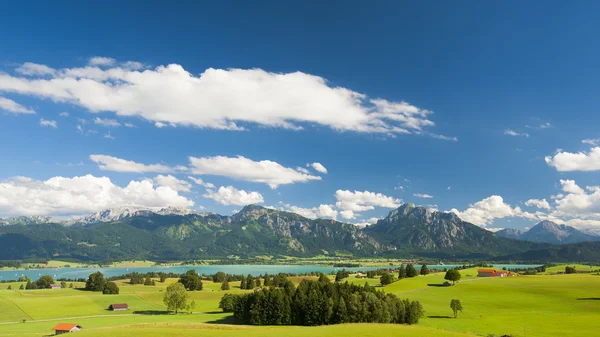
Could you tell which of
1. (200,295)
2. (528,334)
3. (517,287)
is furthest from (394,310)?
(200,295)

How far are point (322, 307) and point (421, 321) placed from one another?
23232 millimetres

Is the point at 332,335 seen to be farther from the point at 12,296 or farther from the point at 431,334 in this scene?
the point at 12,296

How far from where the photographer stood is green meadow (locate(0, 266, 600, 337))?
6644 centimetres

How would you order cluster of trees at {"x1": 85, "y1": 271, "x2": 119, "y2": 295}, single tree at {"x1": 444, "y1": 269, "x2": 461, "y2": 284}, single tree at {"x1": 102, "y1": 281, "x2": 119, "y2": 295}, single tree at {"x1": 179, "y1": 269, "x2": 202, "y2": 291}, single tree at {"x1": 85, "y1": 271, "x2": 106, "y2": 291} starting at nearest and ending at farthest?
single tree at {"x1": 444, "y1": 269, "x2": 461, "y2": 284}
single tree at {"x1": 102, "y1": 281, "x2": 119, "y2": 295}
cluster of trees at {"x1": 85, "y1": 271, "x2": 119, "y2": 295}
single tree at {"x1": 179, "y1": 269, "x2": 202, "y2": 291}
single tree at {"x1": 85, "y1": 271, "x2": 106, "y2": 291}

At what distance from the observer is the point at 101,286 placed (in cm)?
18388

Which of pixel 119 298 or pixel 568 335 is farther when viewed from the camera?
pixel 119 298

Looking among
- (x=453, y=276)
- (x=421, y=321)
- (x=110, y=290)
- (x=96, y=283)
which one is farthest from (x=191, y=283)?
(x=421, y=321)

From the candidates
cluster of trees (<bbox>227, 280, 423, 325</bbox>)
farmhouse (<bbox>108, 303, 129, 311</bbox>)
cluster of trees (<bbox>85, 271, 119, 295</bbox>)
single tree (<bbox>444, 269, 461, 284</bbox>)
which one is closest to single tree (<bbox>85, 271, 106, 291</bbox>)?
cluster of trees (<bbox>85, 271, 119, 295</bbox>)

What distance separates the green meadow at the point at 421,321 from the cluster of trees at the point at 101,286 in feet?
54.6

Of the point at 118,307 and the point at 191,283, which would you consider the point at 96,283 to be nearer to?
the point at 191,283

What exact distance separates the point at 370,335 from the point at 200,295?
122 m

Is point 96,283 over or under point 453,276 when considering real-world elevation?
under

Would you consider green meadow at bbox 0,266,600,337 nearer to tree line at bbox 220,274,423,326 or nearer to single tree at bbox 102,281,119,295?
tree line at bbox 220,274,423,326

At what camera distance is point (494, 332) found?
239ft
